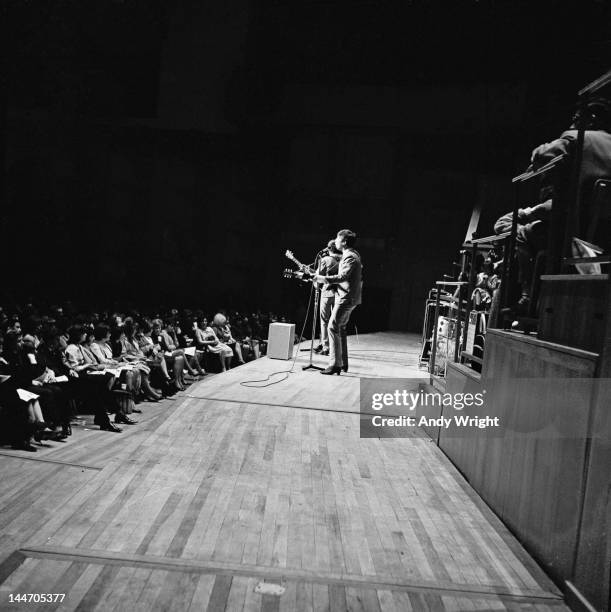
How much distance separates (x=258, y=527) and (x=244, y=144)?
1313 centimetres

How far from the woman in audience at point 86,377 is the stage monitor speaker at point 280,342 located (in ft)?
7.02

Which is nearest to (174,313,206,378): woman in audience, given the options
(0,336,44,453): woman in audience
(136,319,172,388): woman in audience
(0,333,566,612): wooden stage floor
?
(136,319,172,388): woman in audience

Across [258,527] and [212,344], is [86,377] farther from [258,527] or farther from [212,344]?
[258,527]

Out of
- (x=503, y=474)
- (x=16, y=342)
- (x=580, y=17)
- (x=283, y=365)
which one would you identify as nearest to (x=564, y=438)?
(x=503, y=474)

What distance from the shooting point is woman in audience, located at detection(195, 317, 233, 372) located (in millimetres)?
10609

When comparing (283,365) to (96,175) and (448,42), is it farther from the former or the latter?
(96,175)

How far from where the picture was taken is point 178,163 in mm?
14773

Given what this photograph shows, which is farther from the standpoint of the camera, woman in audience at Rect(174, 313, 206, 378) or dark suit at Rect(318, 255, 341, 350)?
woman in audience at Rect(174, 313, 206, 378)

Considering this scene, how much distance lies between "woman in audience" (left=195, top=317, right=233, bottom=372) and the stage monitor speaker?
3263 millimetres

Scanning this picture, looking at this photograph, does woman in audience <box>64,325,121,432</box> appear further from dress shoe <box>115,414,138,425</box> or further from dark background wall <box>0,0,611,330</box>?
dark background wall <box>0,0,611,330</box>

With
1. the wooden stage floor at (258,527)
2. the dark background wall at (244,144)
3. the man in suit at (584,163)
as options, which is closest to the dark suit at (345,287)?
the wooden stage floor at (258,527)

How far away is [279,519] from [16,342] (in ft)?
15.8

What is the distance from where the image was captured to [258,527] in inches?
112

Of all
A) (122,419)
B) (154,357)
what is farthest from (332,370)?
(154,357)
